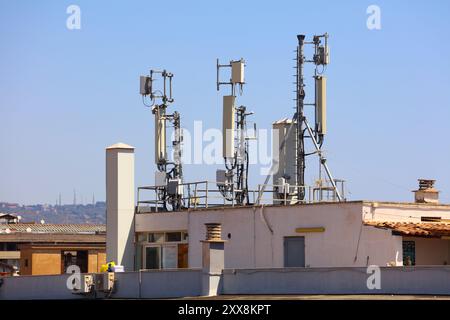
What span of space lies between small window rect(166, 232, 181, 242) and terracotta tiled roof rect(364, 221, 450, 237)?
9.23m

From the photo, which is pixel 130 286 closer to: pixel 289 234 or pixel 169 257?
pixel 169 257

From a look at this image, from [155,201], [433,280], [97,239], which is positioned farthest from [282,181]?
[97,239]

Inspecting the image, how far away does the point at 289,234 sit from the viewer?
1689 inches

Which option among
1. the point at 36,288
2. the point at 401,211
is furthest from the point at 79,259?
the point at 401,211

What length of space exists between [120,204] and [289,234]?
29.3 feet

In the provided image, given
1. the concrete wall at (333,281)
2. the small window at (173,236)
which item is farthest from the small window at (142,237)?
the concrete wall at (333,281)

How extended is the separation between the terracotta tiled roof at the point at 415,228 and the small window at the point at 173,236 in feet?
30.3

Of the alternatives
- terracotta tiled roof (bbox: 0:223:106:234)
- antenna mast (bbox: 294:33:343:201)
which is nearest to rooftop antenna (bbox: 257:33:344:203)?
Result: antenna mast (bbox: 294:33:343:201)

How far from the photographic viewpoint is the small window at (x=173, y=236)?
4723 cm

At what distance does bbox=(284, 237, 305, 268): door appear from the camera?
42750 mm

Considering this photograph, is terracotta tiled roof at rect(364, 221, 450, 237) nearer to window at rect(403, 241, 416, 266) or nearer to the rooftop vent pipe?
window at rect(403, 241, 416, 266)

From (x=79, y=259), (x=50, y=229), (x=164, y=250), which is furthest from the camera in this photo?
(x=50, y=229)

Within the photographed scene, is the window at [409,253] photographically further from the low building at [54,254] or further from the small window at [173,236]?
the low building at [54,254]
